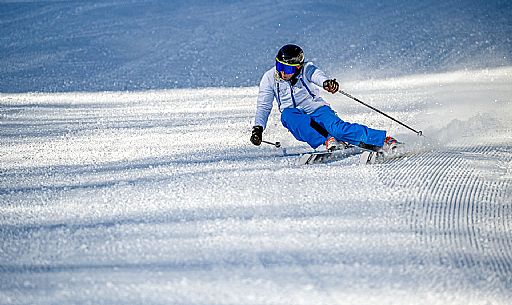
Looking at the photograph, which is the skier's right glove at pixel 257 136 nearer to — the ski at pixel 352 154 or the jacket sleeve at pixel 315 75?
the ski at pixel 352 154

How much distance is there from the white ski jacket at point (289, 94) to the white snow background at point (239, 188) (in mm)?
381

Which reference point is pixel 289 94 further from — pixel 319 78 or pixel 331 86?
pixel 331 86

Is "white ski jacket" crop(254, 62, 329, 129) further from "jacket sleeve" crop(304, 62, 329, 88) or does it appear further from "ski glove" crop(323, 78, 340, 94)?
"ski glove" crop(323, 78, 340, 94)

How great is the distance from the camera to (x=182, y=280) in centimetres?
299

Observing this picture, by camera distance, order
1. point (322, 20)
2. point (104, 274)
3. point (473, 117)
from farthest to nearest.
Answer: point (322, 20)
point (473, 117)
point (104, 274)

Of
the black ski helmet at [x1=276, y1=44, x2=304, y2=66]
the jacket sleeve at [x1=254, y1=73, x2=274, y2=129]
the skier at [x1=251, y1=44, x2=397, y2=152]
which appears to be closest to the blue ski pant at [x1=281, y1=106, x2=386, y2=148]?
the skier at [x1=251, y1=44, x2=397, y2=152]

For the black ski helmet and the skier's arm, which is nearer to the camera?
the skier's arm

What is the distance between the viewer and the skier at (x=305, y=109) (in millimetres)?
5188

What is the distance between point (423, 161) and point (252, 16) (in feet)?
30.7

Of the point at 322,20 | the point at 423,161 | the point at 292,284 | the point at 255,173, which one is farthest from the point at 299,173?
the point at 322,20

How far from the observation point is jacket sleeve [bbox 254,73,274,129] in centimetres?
555

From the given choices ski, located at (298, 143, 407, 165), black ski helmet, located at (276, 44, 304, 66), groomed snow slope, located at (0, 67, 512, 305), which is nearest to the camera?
groomed snow slope, located at (0, 67, 512, 305)

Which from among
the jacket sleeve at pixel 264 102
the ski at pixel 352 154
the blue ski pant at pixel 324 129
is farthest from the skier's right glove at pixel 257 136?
the ski at pixel 352 154

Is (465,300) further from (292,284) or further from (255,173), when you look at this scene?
(255,173)
